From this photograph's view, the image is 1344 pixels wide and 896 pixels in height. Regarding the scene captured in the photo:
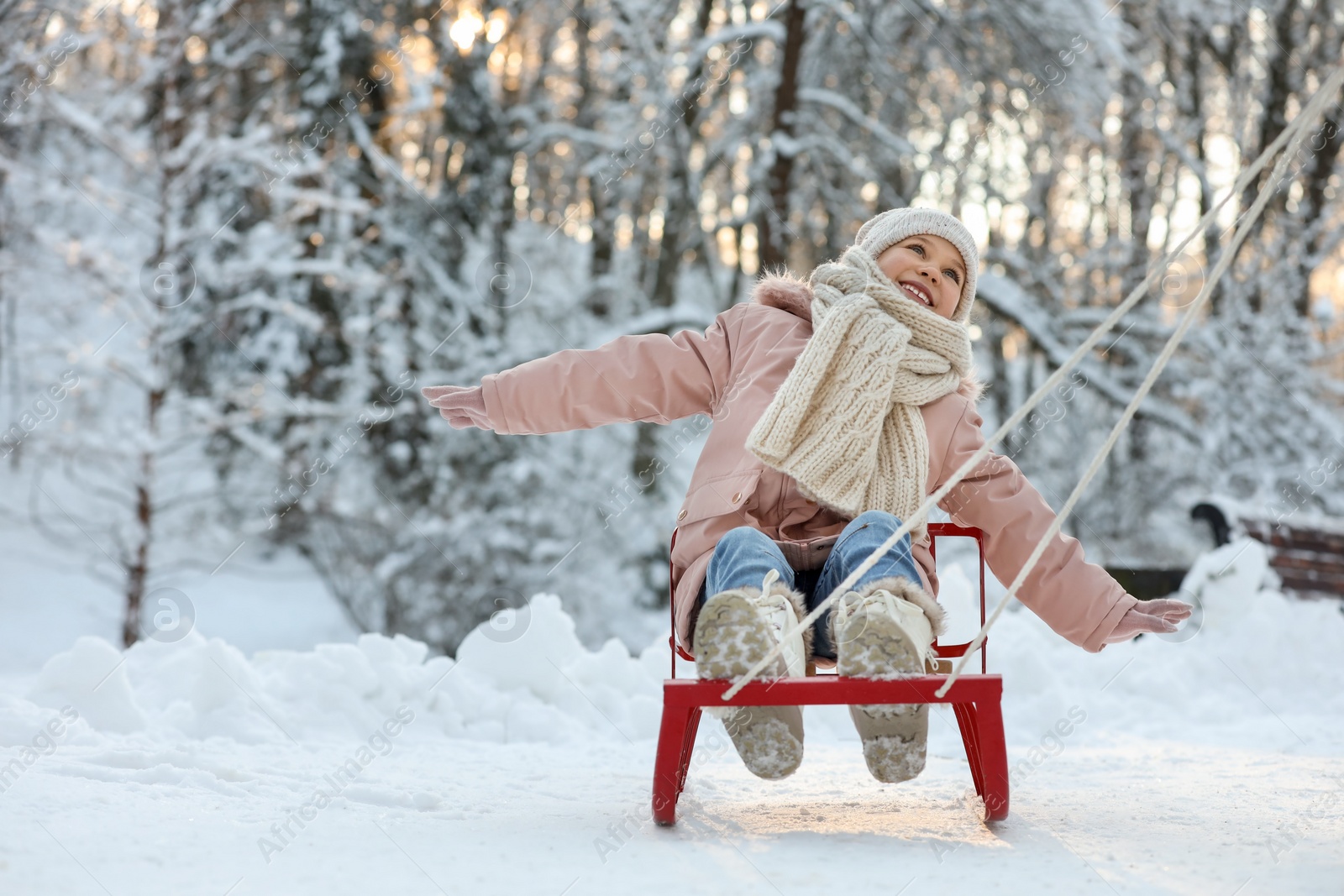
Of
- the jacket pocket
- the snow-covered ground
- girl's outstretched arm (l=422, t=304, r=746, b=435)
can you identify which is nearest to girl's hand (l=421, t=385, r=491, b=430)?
girl's outstretched arm (l=422, t=304, r=746, b=435)

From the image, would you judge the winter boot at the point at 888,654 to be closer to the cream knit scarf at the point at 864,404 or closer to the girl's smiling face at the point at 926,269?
the cream knit scarf at the point at 864,404

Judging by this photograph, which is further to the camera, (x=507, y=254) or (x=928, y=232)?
(x=507, y=254)

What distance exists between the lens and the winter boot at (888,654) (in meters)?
1.87

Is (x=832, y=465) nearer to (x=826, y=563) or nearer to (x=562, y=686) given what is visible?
(x=826, y=563)

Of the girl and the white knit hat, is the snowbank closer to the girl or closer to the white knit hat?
the girl

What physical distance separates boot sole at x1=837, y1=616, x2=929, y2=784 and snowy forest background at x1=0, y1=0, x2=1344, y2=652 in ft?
17.7

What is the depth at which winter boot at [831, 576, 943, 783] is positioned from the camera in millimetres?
1870

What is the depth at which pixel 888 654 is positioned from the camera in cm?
187

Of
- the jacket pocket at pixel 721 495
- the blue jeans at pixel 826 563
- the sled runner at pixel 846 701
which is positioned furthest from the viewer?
the jacket pocket at pixel 721 495

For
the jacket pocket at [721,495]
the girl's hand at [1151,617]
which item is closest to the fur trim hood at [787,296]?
the jacket pocket at [721,495]

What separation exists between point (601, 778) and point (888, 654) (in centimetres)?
109

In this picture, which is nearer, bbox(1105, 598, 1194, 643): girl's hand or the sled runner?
the sled runner

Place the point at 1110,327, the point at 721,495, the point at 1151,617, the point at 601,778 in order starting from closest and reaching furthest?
the point at 1110,327, the point at 1151,617, the point at 721,495, the point at 601,778

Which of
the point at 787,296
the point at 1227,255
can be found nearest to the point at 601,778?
the point at 787,296
